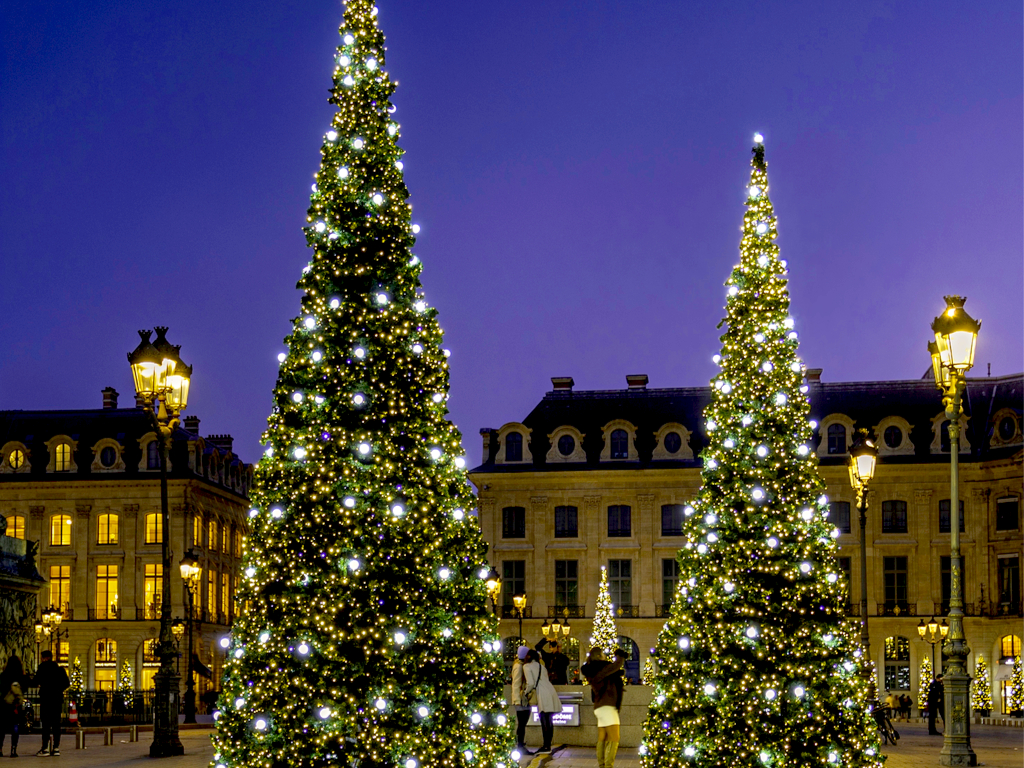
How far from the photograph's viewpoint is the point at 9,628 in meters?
24.9

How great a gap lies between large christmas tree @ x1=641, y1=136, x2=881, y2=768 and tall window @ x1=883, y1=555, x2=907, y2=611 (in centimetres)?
4637

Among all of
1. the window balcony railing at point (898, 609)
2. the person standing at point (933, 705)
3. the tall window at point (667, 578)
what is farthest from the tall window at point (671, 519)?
the person standing at point (933, 705)

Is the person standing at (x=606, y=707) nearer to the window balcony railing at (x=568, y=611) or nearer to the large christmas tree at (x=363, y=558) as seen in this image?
the large christmas tree at (x=363, y=558)

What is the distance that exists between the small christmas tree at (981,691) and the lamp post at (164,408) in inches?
1496

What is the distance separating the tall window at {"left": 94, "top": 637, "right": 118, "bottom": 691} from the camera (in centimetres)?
6322

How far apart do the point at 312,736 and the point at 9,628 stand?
15.7m

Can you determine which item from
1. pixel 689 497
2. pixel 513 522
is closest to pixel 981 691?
pixel 689 497

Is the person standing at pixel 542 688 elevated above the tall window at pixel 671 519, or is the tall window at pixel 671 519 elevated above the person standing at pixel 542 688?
the tall window at pixel 671 519

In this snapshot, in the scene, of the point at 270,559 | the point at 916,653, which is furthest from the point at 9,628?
the point at 916,653

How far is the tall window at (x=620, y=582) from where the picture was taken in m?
61.8

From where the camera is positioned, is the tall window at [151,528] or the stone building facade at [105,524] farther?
the tall window at [151,528]

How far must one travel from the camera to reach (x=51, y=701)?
68.6 ft

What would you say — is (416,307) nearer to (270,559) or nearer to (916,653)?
(270,559)

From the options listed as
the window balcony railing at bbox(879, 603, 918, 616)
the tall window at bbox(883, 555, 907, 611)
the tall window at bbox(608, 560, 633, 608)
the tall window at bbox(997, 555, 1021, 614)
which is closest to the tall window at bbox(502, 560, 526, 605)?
the tall window at bbox(608, 560, 633, 608)
